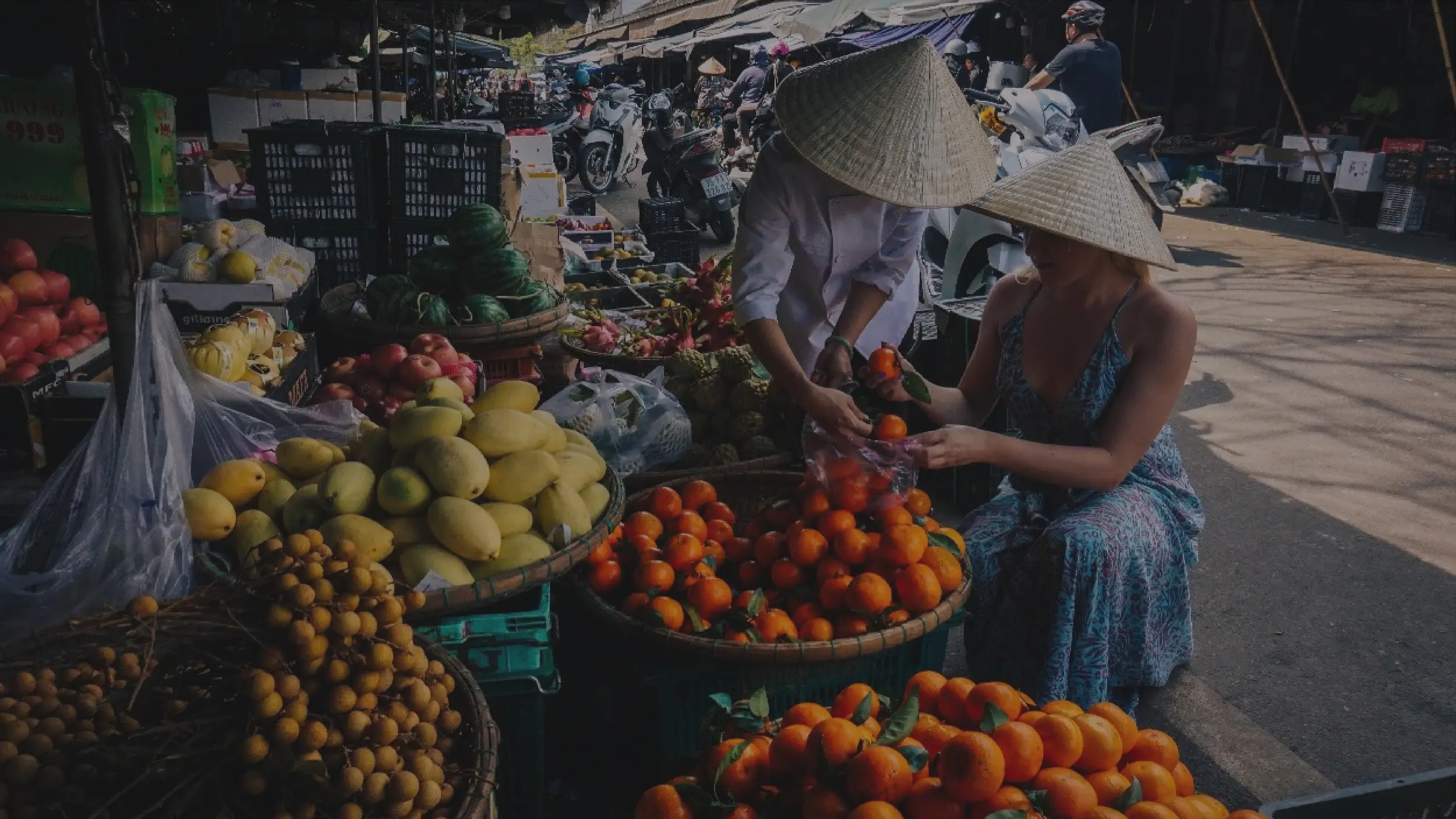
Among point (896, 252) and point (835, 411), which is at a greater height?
point (896, 252)

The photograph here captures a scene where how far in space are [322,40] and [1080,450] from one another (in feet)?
42.3

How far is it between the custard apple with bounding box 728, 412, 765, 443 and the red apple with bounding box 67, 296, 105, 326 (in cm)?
251

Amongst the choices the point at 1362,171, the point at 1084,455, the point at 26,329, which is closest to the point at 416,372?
the point at 26,329

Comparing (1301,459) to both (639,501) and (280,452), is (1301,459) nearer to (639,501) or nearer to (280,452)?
(639,501)

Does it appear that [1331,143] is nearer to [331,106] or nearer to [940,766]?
[331,106]

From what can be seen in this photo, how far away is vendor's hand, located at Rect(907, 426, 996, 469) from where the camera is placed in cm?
253

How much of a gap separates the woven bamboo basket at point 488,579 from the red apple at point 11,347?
5.70 feet

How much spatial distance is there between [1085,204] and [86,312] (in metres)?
3.61

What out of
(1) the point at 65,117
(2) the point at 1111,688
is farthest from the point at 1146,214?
(1) the point at 65,117

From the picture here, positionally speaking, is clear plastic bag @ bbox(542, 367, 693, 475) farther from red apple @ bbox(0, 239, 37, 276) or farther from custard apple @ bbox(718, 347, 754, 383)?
red apple @ bbox(0, 239, 37, 276)

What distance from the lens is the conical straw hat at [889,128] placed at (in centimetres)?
284

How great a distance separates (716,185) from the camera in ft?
34.2

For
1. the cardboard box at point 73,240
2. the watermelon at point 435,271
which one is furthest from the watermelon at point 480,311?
the cardboard box at point 73,240

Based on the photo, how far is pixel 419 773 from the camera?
162 centimetres
